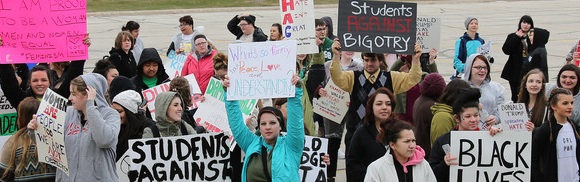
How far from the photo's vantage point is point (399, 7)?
436 inches

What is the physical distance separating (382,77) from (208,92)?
1.81 meters

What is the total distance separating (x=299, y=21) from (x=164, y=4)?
25.6 metres

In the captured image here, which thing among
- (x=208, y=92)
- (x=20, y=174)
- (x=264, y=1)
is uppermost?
(x=264, y=1)

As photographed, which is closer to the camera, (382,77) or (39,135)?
(39,135)

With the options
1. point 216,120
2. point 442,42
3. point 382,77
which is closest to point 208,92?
point 216,120

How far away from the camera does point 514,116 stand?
30.3ft

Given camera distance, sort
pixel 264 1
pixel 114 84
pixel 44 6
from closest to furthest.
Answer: pixel 44 6
pixel 114 84
pixel 264 1

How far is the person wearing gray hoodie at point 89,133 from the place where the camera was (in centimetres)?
841

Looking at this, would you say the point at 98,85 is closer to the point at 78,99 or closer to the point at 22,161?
the point at 78,99

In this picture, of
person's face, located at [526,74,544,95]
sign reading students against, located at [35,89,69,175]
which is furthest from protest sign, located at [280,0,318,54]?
sign reading students against, located at [35,89,69,175]

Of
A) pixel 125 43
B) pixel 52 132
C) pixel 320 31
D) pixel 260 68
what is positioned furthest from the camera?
pixel 320 31

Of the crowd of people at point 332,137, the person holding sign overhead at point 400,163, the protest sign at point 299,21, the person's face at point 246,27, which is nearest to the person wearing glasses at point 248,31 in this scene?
the person's face at point 246,27

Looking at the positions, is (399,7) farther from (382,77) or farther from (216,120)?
(216,120)

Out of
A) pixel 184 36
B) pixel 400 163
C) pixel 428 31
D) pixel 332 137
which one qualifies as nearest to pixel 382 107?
pixel 332 137
